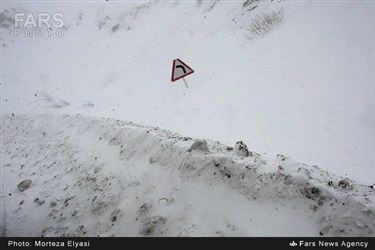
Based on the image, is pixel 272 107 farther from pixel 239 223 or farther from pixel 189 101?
pixel 239 223

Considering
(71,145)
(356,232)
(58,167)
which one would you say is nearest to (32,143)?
(71,145)

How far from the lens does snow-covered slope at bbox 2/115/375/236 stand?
9.56ft

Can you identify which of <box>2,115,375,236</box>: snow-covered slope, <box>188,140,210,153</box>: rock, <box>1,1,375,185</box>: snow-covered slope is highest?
<box>1,1,375,185</box>: snow-covered slope

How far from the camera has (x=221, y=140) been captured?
6.48 meters

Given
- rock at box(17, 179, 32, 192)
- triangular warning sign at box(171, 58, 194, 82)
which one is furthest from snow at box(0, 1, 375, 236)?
triangular warning sign at box(171, 58, 194, 82)

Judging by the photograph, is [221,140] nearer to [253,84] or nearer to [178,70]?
[253,84]

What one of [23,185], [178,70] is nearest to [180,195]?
[23,185]

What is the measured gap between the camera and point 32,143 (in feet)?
26.9

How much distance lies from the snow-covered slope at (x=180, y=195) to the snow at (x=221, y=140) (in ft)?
0.06

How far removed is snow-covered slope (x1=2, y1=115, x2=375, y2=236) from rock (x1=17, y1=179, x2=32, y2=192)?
0.10 metres

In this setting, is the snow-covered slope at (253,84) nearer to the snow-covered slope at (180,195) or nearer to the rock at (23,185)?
the snow-covered slope at (180,195)

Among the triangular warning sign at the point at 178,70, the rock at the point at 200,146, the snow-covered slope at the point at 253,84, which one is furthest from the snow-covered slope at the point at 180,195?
the triangular warning sign at the point at 178,70
